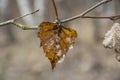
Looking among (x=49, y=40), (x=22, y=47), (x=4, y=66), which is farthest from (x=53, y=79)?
(x=49, y=40)

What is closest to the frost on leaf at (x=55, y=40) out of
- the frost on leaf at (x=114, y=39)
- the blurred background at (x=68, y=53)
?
the frost on leaf at (x=114, y=39)

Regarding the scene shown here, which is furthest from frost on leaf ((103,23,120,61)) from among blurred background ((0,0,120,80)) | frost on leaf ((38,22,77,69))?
blurred background ((0,0,120,80))

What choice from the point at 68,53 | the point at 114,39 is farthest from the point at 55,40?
the point at 68,53

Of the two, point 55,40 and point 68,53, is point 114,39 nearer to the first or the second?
point 55,40

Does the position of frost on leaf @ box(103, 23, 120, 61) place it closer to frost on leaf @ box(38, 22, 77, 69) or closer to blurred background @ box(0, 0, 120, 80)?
frost on leaf @ box(38, 22, 77, 69)

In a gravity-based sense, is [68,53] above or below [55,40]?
below

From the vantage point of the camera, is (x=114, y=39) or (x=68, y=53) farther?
(x=68, y=53)
